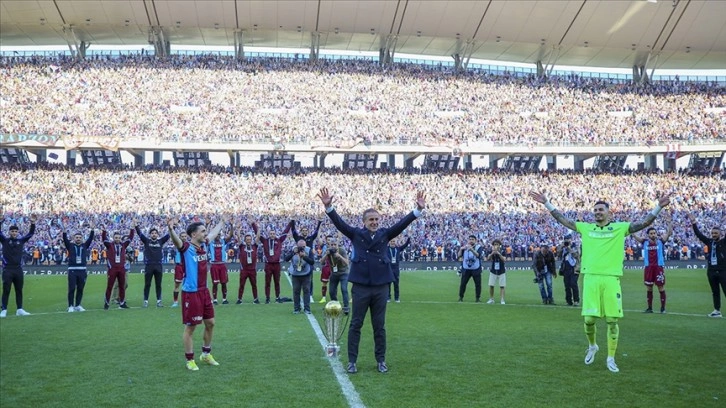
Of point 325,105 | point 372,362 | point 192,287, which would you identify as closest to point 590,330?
point 372,362

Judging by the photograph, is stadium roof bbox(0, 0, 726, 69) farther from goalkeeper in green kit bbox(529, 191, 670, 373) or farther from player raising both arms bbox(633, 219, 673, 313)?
goalkeeper in green kit bbox(529, 191, 670, 373)

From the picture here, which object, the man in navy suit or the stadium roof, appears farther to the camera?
the stadium roof

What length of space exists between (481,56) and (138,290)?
4567cm

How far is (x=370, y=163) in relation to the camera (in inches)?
2277

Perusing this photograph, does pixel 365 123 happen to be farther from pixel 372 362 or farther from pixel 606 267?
pixel 606 267

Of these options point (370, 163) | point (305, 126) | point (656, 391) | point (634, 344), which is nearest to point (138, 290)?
point (634, 344)

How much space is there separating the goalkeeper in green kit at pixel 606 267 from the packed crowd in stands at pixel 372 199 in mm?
30895

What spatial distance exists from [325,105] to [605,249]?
157ft

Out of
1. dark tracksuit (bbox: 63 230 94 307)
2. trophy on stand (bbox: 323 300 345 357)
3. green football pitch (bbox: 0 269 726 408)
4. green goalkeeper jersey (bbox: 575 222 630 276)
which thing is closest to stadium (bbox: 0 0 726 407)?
dark tracksuit (bbox: 63 230 94 307)

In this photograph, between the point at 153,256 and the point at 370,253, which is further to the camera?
the point at 153,256

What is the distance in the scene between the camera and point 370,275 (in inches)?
367

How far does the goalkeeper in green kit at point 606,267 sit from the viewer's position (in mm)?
9375

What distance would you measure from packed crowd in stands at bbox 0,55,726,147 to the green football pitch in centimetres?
3707

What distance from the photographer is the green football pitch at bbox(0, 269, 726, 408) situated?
792 cm
